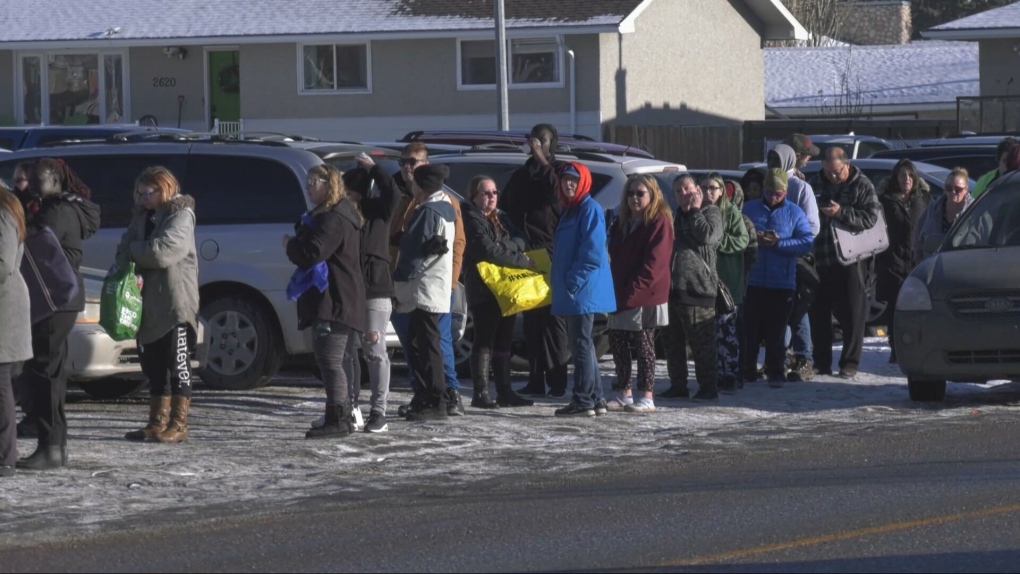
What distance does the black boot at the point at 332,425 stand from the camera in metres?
10.9

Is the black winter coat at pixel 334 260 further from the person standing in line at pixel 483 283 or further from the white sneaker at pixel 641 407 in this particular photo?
the white sneaker at pixel 641 407

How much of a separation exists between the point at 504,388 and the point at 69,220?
11.7ft

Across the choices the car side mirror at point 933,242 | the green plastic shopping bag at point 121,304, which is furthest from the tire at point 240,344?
the car side mirror at point 933,242

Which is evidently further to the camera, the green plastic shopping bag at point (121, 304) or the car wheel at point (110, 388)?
the car wheel at point (110, 388)

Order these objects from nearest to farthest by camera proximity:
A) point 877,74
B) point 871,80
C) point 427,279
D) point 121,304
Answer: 1. point 121,304
2. point 427,279
3. point 871,80
4. point 877,74

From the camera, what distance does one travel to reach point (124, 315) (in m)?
10.4

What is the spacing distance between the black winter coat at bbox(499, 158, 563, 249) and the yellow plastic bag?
1.76ft

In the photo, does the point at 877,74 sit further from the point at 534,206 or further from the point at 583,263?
the point at 583,263

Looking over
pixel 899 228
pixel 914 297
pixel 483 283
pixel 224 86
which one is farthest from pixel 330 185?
pixel 224 86

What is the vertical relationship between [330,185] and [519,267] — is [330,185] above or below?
above

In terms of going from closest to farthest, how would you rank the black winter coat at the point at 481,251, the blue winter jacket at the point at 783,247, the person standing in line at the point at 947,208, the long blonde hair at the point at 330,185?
the long blonde hair at the point at 330,185, the black winter coat at the point at 481,251, the blue winter jacket at the point at 783,247, the person standing in line at the point at 947,208

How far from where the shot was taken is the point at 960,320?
12.1 meters

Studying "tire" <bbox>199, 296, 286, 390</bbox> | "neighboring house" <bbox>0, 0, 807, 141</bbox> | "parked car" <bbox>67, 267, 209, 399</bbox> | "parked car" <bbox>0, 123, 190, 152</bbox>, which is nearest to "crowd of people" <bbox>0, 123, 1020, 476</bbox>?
"tire" <bbox>199, 296, 286, 390</bbox>

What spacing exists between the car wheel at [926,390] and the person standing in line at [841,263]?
4.39ft
